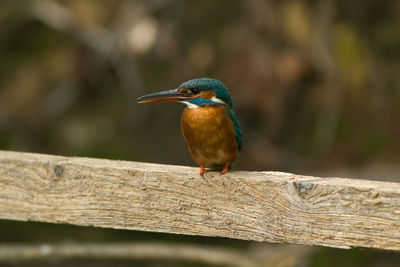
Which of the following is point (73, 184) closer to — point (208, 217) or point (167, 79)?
point (208, 217)

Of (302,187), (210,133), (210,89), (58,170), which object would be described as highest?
(210,89)

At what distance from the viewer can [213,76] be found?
4309 millimetres

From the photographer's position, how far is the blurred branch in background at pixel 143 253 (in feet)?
9.81

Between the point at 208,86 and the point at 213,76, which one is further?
the point at 213,76

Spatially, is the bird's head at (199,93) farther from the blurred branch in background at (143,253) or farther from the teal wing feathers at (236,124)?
the blurred branch in background at (143,253)

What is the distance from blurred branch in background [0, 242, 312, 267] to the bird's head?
1.32 m

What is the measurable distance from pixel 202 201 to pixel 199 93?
1.23ft

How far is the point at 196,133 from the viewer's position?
6.47 ft

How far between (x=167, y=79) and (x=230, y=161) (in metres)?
2.43

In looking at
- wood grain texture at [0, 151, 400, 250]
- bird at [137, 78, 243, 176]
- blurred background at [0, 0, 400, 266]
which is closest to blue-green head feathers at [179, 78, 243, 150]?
bird at [137, 78, 243, 176]

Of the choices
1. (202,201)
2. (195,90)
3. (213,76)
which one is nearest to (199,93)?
(195,90)

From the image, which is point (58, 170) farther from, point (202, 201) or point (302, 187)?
point (302, 187)

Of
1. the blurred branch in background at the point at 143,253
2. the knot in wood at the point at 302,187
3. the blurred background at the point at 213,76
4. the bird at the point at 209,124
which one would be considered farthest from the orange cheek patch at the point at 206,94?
the blurred background at the point at 213,76

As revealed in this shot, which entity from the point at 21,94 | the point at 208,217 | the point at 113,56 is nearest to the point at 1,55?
the point at 21,94
